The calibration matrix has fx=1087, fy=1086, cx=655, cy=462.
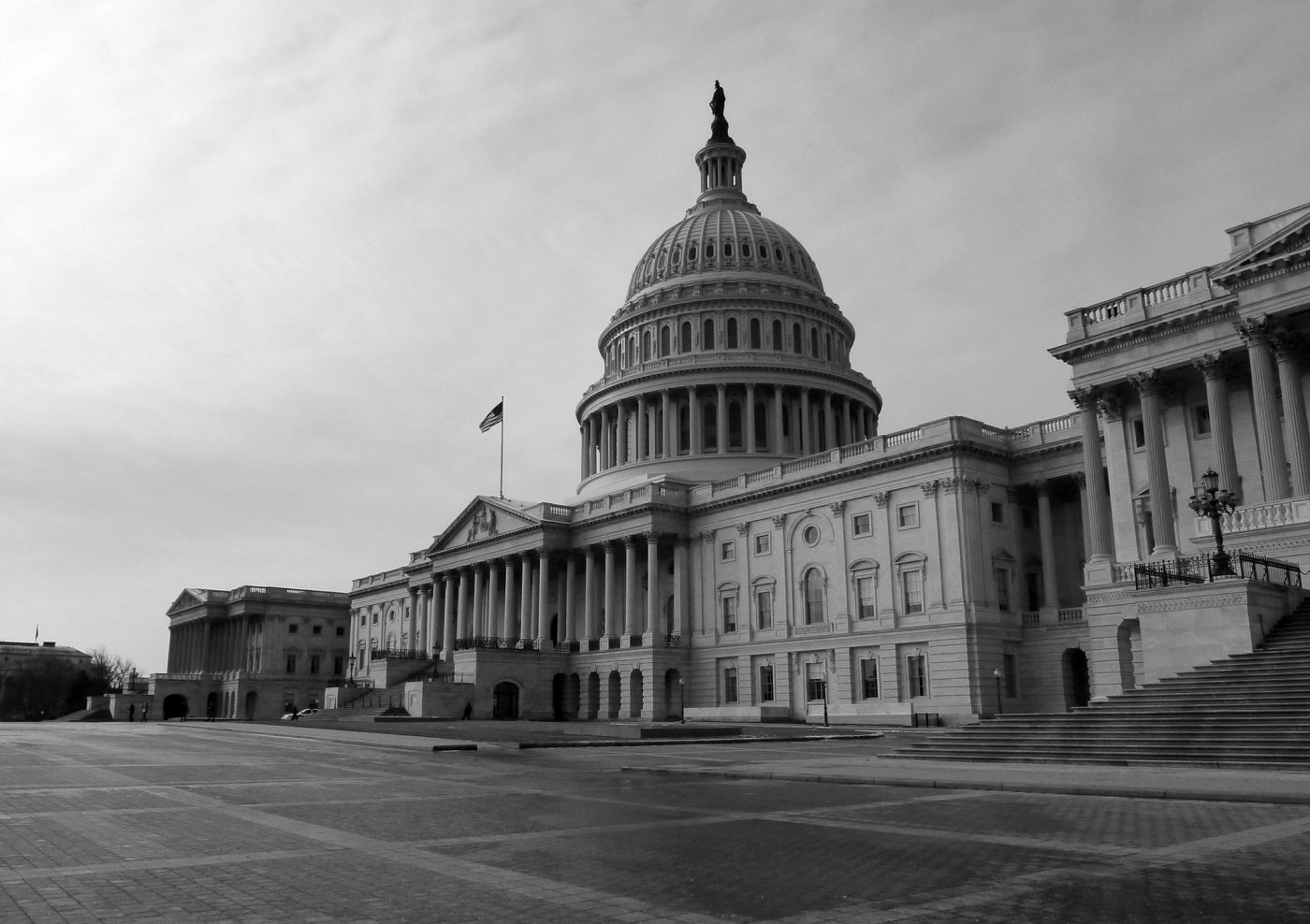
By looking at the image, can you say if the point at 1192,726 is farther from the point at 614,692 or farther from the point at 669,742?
the point at 614,692

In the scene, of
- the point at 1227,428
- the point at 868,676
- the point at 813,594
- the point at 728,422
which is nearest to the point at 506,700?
the point at 813,594

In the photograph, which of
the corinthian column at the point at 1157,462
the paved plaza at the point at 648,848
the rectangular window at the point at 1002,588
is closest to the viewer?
the paved plaza at the point at 648,848

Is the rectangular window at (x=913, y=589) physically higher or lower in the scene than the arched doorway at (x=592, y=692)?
higher

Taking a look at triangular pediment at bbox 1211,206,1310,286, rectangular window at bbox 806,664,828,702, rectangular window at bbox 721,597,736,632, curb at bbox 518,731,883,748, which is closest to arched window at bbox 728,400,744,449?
rectangular window at bbox 721,597,736,632

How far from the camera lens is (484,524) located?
9375cm

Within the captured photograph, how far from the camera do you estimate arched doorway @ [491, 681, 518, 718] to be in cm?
8262

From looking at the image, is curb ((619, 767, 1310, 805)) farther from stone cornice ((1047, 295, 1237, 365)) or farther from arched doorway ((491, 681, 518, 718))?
arched doorway ((491, 681, 518, 718))

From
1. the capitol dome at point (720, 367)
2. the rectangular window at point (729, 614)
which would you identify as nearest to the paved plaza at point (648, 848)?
the rectangular window at point (729, 614)

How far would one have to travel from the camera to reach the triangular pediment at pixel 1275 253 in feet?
130

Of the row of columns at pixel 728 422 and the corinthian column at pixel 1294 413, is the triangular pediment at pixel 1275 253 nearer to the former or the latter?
the corinthian column at pixel 1294 413

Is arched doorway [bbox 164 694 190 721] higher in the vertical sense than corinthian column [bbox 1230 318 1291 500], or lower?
lower

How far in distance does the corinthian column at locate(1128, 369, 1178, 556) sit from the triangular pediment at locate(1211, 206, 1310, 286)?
536 cm

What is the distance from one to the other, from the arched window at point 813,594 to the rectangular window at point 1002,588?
11.7 m

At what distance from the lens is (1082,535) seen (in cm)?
6400
